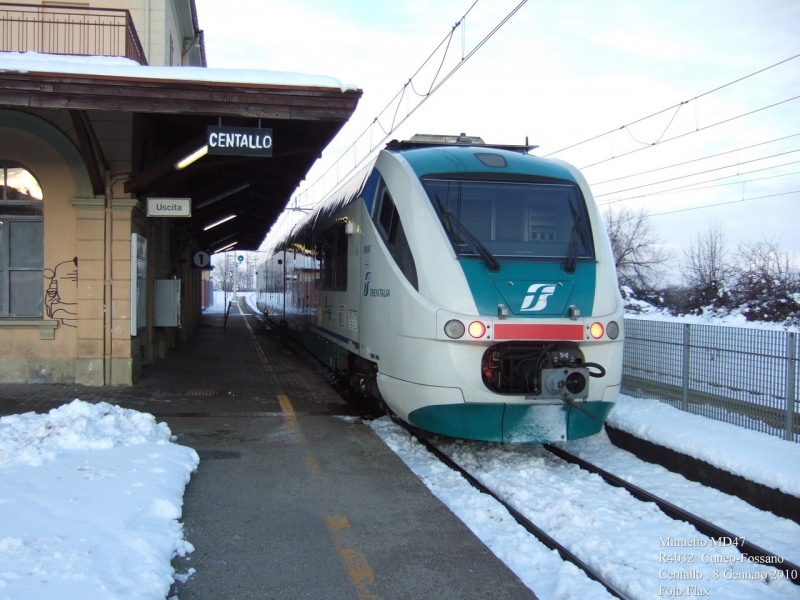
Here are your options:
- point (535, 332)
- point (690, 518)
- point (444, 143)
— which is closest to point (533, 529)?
point (690, 518)

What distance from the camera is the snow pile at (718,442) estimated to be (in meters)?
5.84

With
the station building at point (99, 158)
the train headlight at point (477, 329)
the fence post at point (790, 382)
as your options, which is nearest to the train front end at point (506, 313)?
the train headlight at point (477, 329)

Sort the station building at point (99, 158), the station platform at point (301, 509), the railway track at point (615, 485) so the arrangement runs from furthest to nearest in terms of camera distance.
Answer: the station building at point (99, 158)
the railway track at point (615, 485)
the station platform at point (301, 509)

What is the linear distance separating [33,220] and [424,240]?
7080 mm

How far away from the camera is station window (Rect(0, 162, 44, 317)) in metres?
10.5

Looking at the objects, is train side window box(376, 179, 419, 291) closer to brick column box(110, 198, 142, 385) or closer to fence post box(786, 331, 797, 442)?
fence post box(786, 331, 797, 442)

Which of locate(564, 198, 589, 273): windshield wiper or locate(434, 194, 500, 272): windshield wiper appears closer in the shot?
locate(434, 194, 500, 272): windshield wiper

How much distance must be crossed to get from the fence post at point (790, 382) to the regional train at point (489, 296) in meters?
1.85

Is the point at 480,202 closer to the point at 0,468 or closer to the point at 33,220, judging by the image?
the point at 0,468

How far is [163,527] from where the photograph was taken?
4637mm

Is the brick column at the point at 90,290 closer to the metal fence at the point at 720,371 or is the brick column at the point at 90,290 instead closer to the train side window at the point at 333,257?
the train side window at the point at 333,257

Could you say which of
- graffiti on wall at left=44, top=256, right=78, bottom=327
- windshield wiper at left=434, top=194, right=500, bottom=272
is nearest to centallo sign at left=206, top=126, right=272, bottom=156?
windshield wiper at left=434, top=194, right=500, bottom=272

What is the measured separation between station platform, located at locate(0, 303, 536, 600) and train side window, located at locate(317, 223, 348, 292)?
1.78 metres

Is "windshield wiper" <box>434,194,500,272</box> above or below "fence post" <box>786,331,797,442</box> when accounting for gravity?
above
